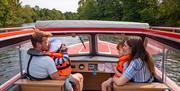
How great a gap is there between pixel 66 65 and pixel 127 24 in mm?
1328

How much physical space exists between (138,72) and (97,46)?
2.41 m

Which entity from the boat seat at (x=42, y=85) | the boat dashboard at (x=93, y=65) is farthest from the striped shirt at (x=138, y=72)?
the boat dashboard at (x=93, y=65)

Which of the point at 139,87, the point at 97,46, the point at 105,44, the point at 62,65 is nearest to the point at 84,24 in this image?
the point at 97,46

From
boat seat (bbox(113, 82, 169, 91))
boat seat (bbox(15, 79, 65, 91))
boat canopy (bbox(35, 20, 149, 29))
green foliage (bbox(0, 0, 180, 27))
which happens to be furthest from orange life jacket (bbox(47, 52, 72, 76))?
green foliage (bbox(0, 0, 180, 27))

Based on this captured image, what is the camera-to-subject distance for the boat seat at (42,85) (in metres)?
3.49

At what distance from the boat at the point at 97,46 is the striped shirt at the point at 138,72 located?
8 cm

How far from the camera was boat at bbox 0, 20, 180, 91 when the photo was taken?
11.4 ft

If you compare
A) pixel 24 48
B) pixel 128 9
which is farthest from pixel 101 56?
pixel 128 9

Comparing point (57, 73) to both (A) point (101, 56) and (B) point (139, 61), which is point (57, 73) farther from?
(A) point (101, 56)

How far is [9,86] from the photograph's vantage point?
3613 millimetres

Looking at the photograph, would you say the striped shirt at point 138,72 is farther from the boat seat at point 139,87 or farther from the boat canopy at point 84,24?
the boat canopy at point 84,24

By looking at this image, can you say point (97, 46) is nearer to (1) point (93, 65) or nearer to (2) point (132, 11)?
(1) point (93, 65)

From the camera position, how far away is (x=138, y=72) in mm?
3549

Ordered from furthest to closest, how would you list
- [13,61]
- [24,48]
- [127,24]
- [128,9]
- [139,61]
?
1. [128,9]
2. [13,61]
3. [127,24]
4. [24,48]
5. [139,61]
